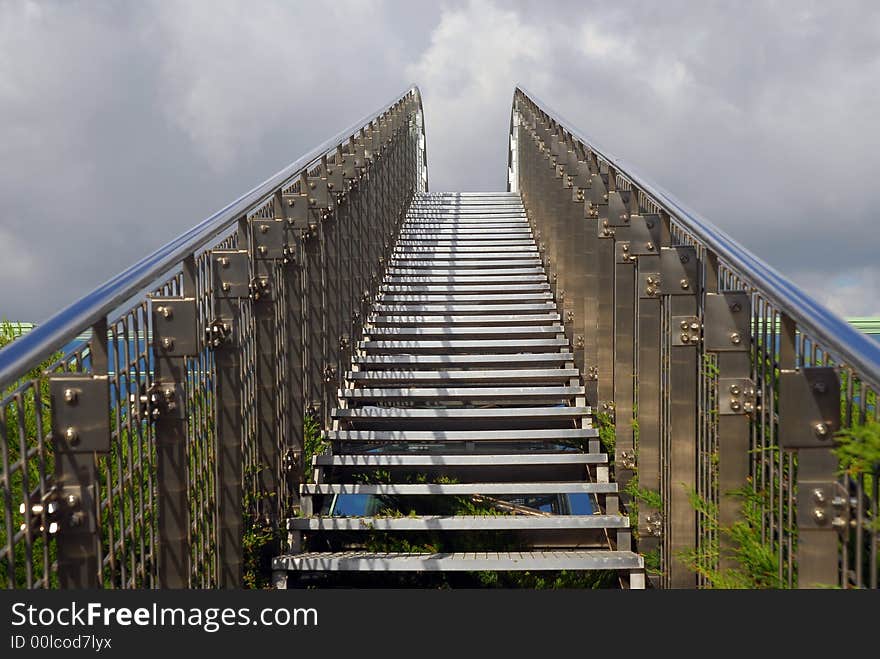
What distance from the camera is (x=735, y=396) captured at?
3.30 metres

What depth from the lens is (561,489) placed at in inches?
197

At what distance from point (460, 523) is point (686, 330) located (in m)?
1.70

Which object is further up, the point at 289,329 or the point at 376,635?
the point at 289,329

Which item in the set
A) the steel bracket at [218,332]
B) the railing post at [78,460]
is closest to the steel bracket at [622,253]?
the steel bracket at [218,332]

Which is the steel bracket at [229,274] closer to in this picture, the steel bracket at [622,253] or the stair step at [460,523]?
the stair step at [460,523]

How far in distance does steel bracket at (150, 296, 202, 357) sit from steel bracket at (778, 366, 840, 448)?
195cm

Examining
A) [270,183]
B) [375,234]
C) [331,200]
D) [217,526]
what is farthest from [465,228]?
[217,526]

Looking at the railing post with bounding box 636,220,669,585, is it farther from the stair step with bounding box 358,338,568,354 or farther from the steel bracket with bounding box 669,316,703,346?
the stair step with bounding box 358,338,568,354

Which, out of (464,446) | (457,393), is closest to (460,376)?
(457,393)

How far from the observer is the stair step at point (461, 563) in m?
4.44

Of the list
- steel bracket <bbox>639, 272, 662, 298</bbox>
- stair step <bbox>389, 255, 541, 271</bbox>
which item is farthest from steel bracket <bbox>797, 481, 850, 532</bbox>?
stair step <bbox>389, 255, 541, 271</bbox>

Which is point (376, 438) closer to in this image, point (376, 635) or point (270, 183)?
point (270, 183)

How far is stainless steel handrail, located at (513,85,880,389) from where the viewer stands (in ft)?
6.69

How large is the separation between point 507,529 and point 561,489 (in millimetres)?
423
